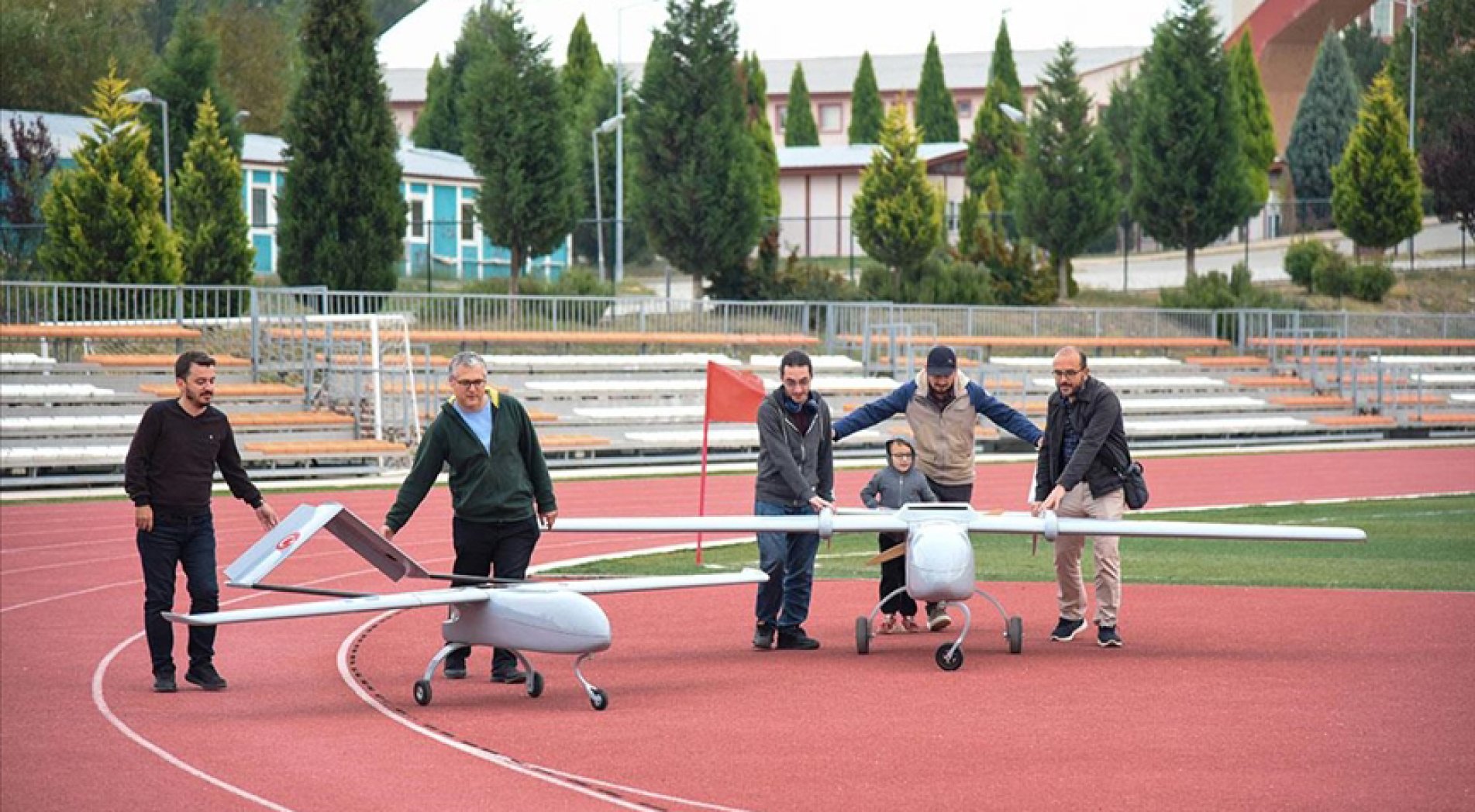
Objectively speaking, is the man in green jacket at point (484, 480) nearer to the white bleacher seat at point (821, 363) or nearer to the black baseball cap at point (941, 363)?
the black baseball cap at point (941, 363)

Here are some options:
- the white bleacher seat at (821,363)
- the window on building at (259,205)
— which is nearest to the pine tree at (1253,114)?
the window on building at (259,205)

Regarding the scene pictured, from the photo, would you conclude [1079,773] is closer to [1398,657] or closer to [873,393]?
[1398,657]

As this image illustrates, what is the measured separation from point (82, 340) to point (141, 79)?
157 feet

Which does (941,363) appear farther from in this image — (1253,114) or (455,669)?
(1253,114)

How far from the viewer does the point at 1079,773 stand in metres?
9.25

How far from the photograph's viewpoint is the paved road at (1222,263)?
200ft

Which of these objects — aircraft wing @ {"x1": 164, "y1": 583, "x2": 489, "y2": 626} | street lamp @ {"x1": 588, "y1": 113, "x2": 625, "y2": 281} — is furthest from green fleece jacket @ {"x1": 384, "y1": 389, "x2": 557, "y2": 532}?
street lamp @ {"x1": 588, "y1": 113, "x2": 625, "y2": 281}

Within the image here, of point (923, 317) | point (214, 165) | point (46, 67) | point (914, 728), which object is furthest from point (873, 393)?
point (46, 67)

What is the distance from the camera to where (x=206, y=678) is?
38.5ft

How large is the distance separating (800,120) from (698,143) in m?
43.4

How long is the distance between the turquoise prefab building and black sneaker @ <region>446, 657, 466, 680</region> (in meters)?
43.0

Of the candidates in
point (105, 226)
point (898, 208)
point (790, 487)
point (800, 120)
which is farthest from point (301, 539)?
point (800, 120)

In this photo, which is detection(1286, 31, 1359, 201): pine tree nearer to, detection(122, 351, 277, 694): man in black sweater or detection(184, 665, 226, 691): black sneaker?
detection(122, 351, 277, 694): man in black sweater

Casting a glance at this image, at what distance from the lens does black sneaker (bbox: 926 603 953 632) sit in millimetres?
13820
